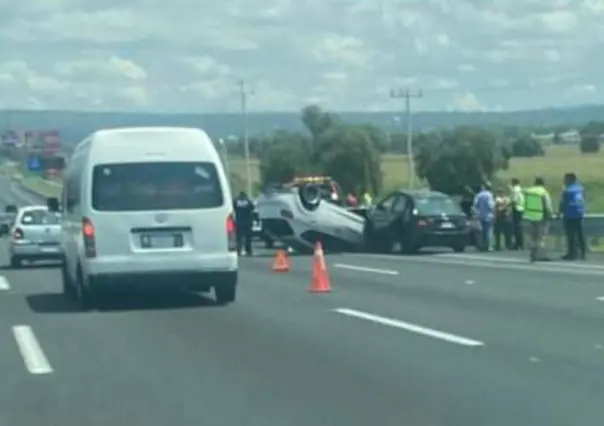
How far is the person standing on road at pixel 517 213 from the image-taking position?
35000 mm

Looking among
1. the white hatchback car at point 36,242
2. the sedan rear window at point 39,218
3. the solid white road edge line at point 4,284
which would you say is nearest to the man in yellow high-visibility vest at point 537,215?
the solid white road edge line at point 4,284

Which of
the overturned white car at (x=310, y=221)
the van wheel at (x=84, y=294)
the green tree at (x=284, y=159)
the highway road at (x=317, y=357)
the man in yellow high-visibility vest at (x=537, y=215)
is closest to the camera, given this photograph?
the highway road at (x=317, y=357)

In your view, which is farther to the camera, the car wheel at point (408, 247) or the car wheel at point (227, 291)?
the car wheel at point (408, 247)

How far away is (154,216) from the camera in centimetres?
2014

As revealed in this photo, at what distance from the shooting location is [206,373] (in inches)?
532

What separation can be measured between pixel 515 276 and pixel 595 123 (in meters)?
122

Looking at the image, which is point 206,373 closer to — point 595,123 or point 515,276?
point 515,276

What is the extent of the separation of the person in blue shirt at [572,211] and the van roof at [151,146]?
1085 centimetres

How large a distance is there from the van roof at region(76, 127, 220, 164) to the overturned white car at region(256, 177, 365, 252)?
17060 millimetres

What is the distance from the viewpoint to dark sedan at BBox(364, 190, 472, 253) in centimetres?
3609

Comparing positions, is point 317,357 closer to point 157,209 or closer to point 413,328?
point 413,328

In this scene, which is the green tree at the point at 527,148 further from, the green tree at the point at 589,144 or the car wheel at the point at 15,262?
the car wheel at the point at 15,262

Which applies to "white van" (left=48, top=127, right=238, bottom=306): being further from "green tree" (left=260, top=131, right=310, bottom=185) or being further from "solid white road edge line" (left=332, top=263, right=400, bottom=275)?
"green tree" (left=260, top=131, right=310, bottom=185)

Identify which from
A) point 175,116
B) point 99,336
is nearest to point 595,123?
point 175,116
